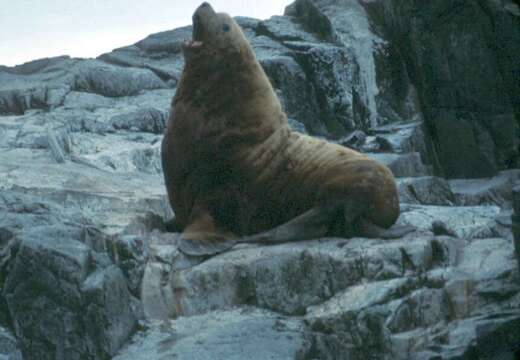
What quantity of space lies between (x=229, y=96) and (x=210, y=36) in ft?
1.26

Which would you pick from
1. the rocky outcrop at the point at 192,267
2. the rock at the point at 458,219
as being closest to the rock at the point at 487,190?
the rocky outcrop at the point at 192,267

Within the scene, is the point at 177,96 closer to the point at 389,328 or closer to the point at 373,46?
the point at 389,328

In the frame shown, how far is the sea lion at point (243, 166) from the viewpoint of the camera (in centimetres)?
506

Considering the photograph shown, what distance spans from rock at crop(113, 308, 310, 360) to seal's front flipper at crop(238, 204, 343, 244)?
0.60 meters

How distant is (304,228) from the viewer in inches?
194

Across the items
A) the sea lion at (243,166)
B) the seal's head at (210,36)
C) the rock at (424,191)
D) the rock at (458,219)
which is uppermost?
the seal's head at (210,36)

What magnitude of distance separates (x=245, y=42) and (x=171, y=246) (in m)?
1.40

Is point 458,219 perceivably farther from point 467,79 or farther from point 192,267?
point 467,79

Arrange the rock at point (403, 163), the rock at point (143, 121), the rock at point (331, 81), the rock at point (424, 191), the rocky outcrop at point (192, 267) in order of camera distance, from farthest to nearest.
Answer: the rock at point (331, 81) < the rock at point (143, 121) < the rock at point (403, 163) < the rock at point (424, 191) < the rocky outcrop at point (192, 267)

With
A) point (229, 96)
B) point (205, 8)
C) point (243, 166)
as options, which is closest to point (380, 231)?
point (243, 166)

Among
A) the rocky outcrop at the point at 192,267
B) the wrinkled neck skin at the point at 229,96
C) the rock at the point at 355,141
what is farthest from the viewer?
the rock at the point at 355,141

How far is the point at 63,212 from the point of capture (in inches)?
180

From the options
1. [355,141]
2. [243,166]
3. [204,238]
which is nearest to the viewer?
[204,238]

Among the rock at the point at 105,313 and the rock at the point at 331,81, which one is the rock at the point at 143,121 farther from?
the rock at the point at 105,313
